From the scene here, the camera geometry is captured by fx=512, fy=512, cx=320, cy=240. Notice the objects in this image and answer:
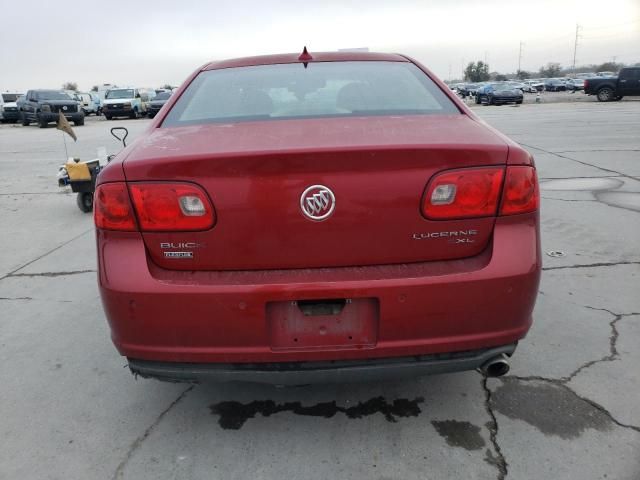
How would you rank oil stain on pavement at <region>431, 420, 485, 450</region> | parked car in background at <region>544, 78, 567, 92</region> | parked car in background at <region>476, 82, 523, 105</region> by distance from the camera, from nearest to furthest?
oil stain on pavement at <region>431, 420, 485, 450</region> < parked car in background at <region>476, 82, 523, 105</region> < parked car in background at <region>544, 78, 567, 92</region>

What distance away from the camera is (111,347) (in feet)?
10.3

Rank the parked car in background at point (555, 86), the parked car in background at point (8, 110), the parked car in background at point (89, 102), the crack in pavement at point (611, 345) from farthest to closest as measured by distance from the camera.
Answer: the parked car in background at point (555, 86) < the parked car in background at point (89, 102) < the parked car in background at point (8, 110) < the crack in pavement at point (611, 345)

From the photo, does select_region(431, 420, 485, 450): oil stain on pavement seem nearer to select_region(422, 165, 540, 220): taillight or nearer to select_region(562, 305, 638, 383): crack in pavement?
select_region(562, 305, 638, 383): crack in pavement

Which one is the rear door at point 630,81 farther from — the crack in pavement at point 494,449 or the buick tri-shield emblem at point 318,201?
the buick tri-shield emblem at point 318,201

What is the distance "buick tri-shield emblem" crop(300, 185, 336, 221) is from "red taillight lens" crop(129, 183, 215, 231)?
347 millimetres

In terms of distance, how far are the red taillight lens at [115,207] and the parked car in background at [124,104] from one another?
1266 inches

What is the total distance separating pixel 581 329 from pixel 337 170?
2189 mm

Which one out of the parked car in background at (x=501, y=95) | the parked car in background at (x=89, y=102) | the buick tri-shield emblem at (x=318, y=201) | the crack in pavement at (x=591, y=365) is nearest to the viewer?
the buick tri-shield emblem at (x=318, y=201)

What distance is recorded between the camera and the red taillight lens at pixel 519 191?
77.3 inches

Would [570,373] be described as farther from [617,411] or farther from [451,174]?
[451,174]

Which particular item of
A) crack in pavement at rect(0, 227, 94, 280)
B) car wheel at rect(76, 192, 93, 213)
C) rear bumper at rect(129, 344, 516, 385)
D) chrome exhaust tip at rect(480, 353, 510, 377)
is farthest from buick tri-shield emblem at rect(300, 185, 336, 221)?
car wheel at rect(76, 192, 93, 213)

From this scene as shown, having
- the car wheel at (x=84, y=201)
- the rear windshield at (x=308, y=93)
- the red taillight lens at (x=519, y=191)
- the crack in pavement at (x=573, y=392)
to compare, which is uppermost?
the rear windshield at (x=308, y=93)

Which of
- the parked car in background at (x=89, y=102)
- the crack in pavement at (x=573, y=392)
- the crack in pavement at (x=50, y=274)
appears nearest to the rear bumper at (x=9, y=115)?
the parked car in background at (x=89, y=102)

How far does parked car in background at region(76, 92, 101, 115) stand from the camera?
37844mm
